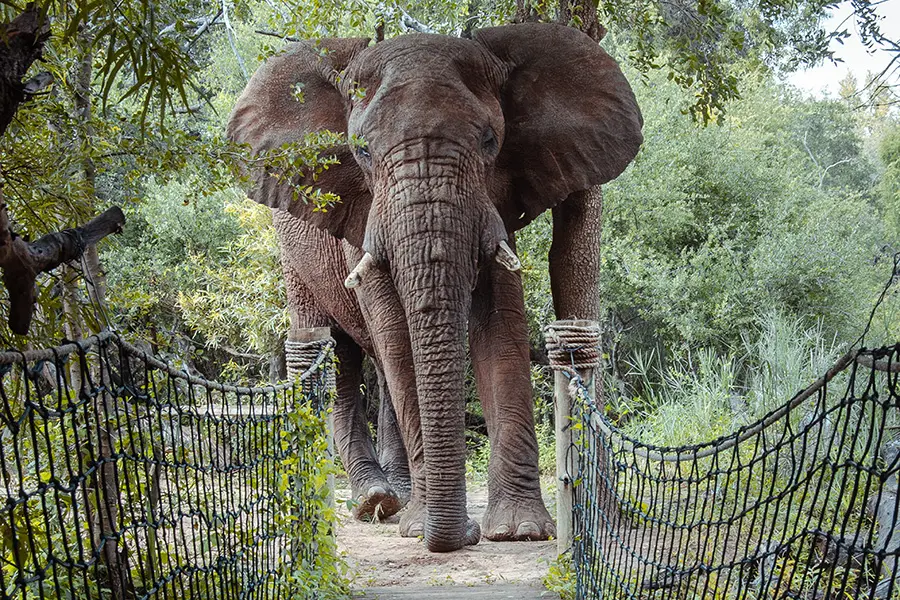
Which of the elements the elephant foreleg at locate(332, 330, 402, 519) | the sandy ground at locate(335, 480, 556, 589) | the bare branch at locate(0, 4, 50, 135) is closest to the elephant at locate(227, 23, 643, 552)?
the sandy ground at locate(335, 480, 556, 589)

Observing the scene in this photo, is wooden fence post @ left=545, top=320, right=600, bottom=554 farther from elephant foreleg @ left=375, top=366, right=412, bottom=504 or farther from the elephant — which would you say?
elephant foreleg @ left=375, top=366, right=412, bottom=504

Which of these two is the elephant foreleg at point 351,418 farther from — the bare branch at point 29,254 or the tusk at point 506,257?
the bare branch at point 29,254

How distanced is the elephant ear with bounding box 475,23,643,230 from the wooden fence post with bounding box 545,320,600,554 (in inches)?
57.9

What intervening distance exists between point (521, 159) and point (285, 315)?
16.5 ft

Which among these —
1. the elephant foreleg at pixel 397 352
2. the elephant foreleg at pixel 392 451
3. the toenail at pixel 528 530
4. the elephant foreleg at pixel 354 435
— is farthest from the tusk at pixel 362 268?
the elephant foreleg at pixel 392 451

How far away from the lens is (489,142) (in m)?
5.85

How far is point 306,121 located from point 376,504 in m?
2.81

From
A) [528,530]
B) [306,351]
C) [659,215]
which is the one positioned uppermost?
[659,215]

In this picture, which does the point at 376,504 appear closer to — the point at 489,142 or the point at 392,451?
the point at 392,451

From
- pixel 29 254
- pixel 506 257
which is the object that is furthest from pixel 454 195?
pixel 29 254

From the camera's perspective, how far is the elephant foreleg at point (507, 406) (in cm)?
597

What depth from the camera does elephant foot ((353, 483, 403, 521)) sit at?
7.39 m

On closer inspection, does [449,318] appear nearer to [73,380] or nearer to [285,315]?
[73,380]

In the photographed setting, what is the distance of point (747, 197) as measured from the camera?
13102 millimetres
